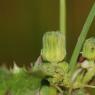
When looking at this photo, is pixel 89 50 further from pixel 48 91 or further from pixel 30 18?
pixel 30 18

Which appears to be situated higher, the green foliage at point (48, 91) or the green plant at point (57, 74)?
the green plant at point (57, 74)

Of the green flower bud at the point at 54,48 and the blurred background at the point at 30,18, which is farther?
the blurred background at the point at 30,18

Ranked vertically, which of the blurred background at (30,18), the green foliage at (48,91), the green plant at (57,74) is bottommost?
the blurred background at (30,18)

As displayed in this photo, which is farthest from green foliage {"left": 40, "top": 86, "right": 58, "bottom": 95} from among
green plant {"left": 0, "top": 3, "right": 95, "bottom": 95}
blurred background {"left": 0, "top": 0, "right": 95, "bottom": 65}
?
blurred background {"left": 0, "top": 0, "right": 95, "bottom": 65}

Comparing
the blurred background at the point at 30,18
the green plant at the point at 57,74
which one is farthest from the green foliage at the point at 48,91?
the blurred background at the point at 30,18

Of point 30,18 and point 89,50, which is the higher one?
point 89,50

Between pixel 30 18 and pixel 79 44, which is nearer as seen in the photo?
pixel 79 44

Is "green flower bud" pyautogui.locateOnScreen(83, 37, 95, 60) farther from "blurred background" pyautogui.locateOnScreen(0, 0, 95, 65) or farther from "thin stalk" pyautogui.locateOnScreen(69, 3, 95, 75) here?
"blurred background" pyautogui.locateOnScreen(0, 0, 95, 65)

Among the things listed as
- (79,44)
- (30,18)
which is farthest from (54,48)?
(30,18)

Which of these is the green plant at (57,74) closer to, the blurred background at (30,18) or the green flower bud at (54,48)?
the green flower bud at (54,48)
